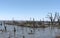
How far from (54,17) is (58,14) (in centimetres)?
197

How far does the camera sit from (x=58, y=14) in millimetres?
48969

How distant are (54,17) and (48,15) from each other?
9.52 feet

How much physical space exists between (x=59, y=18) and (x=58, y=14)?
11.2 feet

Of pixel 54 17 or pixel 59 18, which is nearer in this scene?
pixel 54 17

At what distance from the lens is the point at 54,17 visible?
48469 mm

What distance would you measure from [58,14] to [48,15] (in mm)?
3790

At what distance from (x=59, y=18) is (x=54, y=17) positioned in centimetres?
427

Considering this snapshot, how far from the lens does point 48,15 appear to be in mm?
50531
